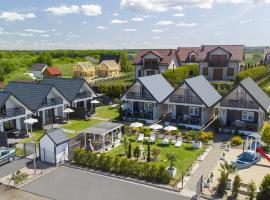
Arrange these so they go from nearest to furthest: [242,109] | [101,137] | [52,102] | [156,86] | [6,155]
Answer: [6,155]
[101,137]
[242,109]
[52,102]
[156,86]

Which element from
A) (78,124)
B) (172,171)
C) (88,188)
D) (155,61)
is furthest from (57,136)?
(155,61)

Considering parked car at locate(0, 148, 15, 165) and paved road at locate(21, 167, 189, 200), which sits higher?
parked car at locate(0, 148, 15, 165)

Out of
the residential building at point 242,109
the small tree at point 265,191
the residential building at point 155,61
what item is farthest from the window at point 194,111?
the residential building at point 155,61

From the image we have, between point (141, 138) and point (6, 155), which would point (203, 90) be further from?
point (6, 155)

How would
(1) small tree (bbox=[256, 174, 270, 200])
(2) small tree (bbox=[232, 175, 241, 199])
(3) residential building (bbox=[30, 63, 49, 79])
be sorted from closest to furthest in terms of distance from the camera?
(1) small tree (bbox=[256, 174, 270, 200]) → (2) small tree (bbox=[232, 175, 241, 199]) → (3) residential building (bbox=[30, 63, 49, 79])

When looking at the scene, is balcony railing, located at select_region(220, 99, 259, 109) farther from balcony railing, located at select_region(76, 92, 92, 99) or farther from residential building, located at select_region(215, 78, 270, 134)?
balcony railing, located at select_region(76, 92, 92, 99)

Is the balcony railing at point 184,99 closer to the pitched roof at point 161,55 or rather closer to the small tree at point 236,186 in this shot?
the small tree at point 236,186

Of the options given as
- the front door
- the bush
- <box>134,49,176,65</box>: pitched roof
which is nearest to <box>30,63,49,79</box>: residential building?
<box>134,49,176,65</box>: pitched roof
